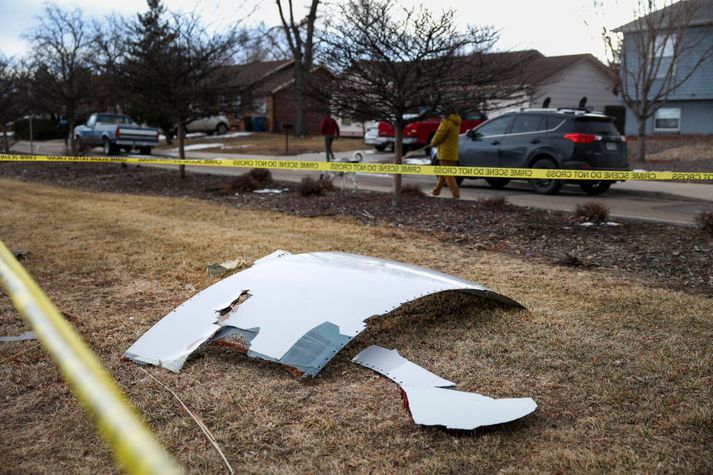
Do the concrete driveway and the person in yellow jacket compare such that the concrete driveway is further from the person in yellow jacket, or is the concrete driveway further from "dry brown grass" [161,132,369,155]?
"dry brown grass" [161,132,369,155]

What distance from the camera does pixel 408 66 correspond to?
10.3m

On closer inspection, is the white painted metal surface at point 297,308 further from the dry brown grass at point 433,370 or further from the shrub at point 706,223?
the shrub at point 706,223

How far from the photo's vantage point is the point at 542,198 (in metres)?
13.1

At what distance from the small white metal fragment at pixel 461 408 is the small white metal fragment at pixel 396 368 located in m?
0.21

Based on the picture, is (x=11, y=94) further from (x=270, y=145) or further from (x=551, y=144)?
(x=551, y=144)

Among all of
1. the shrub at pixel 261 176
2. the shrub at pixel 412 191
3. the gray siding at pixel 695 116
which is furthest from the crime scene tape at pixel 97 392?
the gray siding at pixel 695 116

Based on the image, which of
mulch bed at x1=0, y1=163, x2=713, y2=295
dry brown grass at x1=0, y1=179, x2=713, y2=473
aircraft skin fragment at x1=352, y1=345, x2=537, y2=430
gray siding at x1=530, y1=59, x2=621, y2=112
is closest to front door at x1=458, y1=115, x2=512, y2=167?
mulch bed at x1=0, y1=163, x2=713, y2=295

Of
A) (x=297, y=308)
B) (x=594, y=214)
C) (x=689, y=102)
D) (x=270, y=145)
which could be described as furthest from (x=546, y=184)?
(x=270, y=145)

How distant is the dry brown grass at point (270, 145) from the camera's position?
30375mm

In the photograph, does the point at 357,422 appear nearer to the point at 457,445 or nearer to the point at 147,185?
Answer: the point at 457,445

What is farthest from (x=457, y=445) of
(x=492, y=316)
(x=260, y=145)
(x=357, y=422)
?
(x=260, y=145)

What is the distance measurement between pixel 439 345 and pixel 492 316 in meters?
0.71

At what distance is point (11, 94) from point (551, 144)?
19.1 m

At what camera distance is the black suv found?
1342cm
